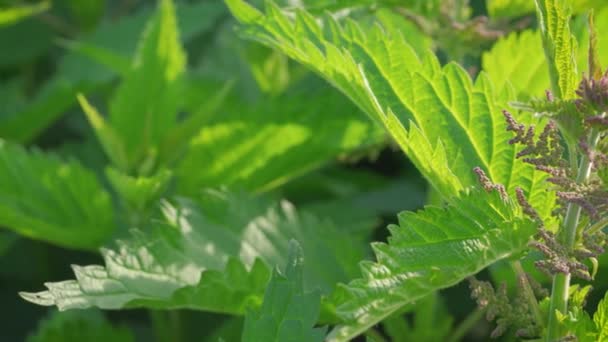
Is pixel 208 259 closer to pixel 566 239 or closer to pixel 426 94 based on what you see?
pixel 426 94

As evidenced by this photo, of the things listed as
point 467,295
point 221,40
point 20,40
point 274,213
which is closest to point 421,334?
point 274,213

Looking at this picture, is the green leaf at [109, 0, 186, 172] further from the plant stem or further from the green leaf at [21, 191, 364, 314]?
the plant stem

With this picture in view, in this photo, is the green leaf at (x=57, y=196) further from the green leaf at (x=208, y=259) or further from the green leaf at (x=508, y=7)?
the green leaf at (x=508, y=7)

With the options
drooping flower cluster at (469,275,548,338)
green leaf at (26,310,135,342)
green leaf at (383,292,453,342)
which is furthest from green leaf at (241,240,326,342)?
green leaf at (26,310,135,342)

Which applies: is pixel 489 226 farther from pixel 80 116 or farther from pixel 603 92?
pixel 80 116

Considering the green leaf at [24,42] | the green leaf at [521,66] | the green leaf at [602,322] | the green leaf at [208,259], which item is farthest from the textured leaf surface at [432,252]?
the green leaf at [24,42]

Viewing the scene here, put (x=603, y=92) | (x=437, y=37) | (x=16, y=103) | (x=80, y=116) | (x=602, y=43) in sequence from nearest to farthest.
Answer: (x=603, y=92) < (x=602, y=43) < (x=437, y=37) < (x=16, y=103) < (x=80, y=116)

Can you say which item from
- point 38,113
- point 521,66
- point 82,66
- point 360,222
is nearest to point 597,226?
point 521,66
